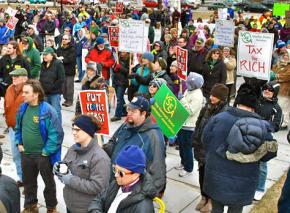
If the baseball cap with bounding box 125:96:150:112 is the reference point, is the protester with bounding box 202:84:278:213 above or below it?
below

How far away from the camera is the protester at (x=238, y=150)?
4336mm

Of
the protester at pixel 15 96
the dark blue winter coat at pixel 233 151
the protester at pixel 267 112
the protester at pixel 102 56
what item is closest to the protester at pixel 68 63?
the protester at pixel 102 56

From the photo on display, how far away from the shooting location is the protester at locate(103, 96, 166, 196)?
4.47m

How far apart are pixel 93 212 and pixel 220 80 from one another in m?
5.99

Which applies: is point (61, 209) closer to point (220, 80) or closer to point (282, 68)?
point (220, 80)

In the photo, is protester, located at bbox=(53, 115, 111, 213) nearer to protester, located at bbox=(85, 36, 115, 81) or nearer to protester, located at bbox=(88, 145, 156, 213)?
protester, located at bbox=(88, 145, 156, 213)

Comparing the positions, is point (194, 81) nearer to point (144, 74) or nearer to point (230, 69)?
point (144, 74)

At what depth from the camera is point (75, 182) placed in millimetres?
4199

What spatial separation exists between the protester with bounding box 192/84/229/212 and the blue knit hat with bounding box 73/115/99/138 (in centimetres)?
174

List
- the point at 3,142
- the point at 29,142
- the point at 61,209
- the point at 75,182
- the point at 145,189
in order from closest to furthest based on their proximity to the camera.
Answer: the point at 145,189 < the point at 75,182 < the point at 29,142 < the point at 61,209 < the point at 3,142

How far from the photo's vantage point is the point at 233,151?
14.3 feet

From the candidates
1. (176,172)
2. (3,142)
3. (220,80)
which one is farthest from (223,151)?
(3,142)

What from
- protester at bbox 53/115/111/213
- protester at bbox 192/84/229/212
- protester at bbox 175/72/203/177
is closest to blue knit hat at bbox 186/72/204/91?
protester at bbox 175/72/203/177

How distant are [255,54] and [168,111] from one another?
281 centimetres
